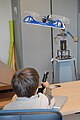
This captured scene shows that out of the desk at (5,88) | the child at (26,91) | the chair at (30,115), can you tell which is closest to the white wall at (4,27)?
the desk at (5,88)

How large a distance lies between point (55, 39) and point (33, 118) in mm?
3169

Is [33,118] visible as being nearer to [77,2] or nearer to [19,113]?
[19,113]

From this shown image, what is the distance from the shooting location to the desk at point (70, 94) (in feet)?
5.58

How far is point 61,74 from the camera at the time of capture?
3793 millimetres

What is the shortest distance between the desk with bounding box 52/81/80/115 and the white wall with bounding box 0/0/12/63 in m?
2.28

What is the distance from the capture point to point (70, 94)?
2.01 m

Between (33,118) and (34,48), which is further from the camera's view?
(34,48)

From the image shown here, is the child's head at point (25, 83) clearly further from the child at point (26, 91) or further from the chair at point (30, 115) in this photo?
the chair at point (30, 115)

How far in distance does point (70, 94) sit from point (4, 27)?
8.50 ft

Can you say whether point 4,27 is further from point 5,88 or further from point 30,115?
point 30,115

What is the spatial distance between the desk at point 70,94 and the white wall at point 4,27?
2.28m

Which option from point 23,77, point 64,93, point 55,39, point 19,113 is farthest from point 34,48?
point 19,113

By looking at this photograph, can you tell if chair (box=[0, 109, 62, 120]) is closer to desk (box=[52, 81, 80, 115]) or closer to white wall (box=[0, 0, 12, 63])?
desk (box=[52, 81, 80, 115])

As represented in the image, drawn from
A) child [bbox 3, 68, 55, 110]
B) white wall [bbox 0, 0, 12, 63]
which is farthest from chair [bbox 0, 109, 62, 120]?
white wall [bbox 0, 0, 12, 63]
